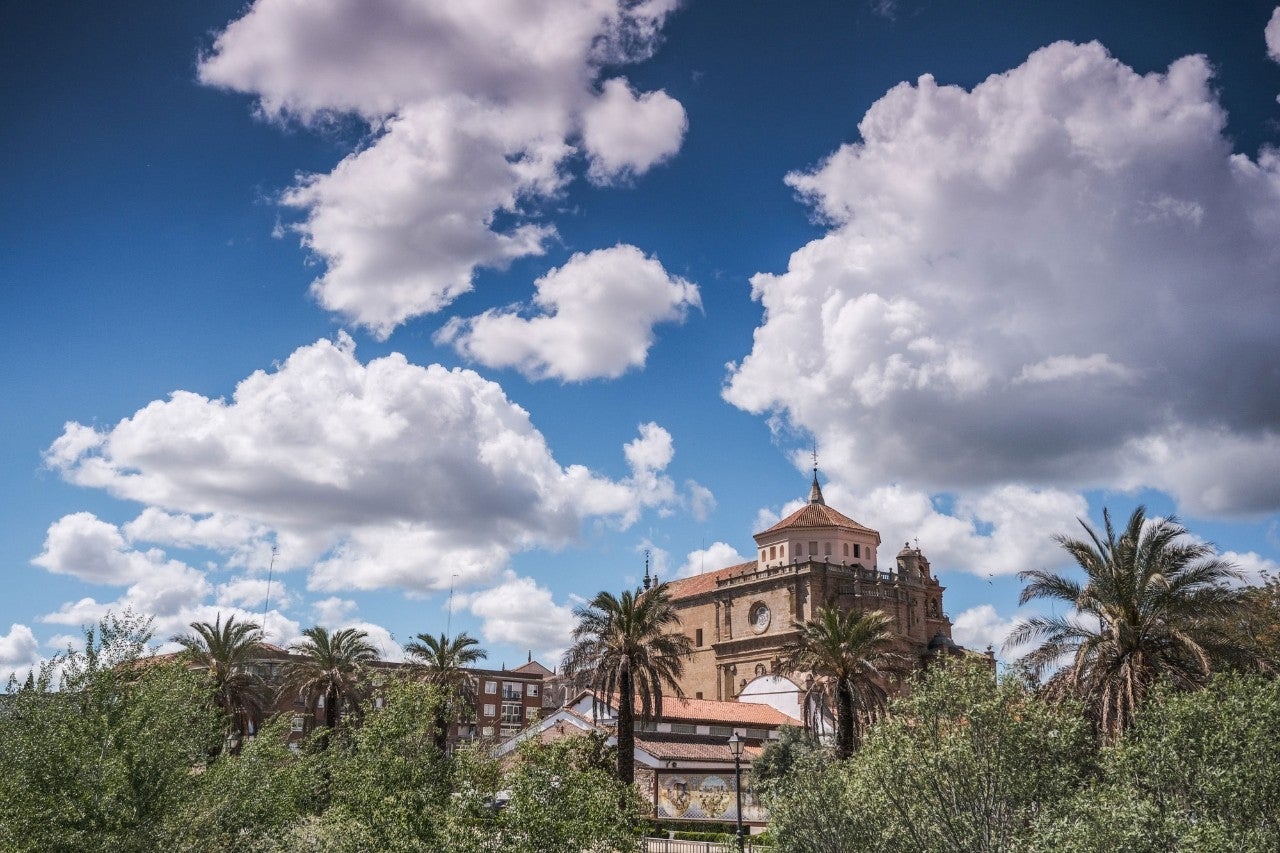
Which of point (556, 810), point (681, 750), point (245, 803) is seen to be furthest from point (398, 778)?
point (681, 750)

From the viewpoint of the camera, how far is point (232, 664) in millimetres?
35281

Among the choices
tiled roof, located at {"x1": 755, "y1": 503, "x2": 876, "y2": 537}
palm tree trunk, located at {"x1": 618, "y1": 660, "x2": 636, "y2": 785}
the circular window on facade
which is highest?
tiled roof, located at {"x1": 755, "y1": 503, "x2": 876, "y2": 537}

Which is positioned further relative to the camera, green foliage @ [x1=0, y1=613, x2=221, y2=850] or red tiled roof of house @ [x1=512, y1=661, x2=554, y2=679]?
red tiled roof of house @ [x1=512, y1=661, x2=554, y2=679]

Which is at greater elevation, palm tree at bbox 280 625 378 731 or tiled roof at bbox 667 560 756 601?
tiled roof at bbox 667 560 756 601

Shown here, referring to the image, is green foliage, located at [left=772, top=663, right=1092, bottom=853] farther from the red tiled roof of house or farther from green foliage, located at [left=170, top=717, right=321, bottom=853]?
the red tiled roof of house

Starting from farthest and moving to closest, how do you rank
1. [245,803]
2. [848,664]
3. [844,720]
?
[848,664], [844,720], [245,803]

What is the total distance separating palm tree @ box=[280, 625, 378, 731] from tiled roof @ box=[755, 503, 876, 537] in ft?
101

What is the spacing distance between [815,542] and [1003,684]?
45.4 metres

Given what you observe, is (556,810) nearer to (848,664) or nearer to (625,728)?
(625,728)

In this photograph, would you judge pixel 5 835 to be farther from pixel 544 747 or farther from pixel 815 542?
pixel 815 542

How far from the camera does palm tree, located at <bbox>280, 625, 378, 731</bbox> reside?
1464 inches

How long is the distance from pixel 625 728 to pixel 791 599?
29.5 m

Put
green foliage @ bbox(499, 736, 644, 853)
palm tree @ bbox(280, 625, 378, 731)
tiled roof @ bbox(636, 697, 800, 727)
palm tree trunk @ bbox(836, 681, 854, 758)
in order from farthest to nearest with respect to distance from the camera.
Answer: tiled roof @ bbox(636, 697, 800, 727) → palm tree @ bbox(280, 625, 378, 731) → palm tree trunk @ bbox(836, 681, 854, 758) → green foliage @ bbox(499, 736, 644, 853)

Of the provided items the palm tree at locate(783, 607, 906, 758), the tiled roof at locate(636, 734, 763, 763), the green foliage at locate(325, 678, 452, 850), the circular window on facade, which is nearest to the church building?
the circular window on facade
